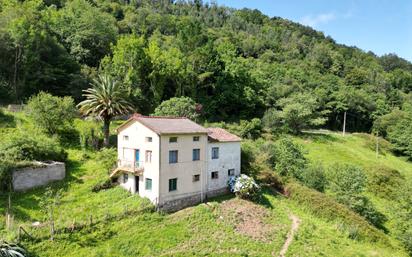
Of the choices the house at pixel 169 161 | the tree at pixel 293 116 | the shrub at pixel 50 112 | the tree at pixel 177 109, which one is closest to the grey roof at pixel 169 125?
the house at pixel 169 161

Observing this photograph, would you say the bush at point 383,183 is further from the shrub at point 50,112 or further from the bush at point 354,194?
the shrub at point 50,112

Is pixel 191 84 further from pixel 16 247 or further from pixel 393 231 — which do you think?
pixel 16 247

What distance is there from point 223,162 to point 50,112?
19115 millimetres

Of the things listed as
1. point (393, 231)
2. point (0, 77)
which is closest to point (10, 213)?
point (0, 77)

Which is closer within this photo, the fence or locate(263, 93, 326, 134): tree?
the fence

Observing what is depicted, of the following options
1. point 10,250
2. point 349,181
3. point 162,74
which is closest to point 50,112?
point 10,250

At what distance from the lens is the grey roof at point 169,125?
2991cm

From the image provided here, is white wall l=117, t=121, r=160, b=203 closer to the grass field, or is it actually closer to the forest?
the grass field

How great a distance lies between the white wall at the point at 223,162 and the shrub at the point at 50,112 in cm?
1671

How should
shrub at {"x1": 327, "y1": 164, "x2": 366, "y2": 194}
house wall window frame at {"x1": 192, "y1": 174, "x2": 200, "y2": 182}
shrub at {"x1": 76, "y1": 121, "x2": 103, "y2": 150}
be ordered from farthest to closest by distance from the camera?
shrub at {"x1": 327, "y1": 164, "x2": 366, "y2": 194}, shrub at {"x1": 76, "y1": 121, "x2": 103, "y2": 150}, house wall window frame at {"x1": 192, "y1": 174, "x2": 200, "y2": 182}

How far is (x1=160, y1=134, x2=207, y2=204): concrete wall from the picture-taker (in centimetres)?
2917

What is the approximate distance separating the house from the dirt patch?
2.90 meters

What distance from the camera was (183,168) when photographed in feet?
101

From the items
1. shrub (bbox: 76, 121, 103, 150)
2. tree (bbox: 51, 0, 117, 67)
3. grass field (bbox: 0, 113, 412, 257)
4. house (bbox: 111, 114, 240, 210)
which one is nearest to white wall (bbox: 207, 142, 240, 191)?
house (bbox: 111, 114, 240, 210)
